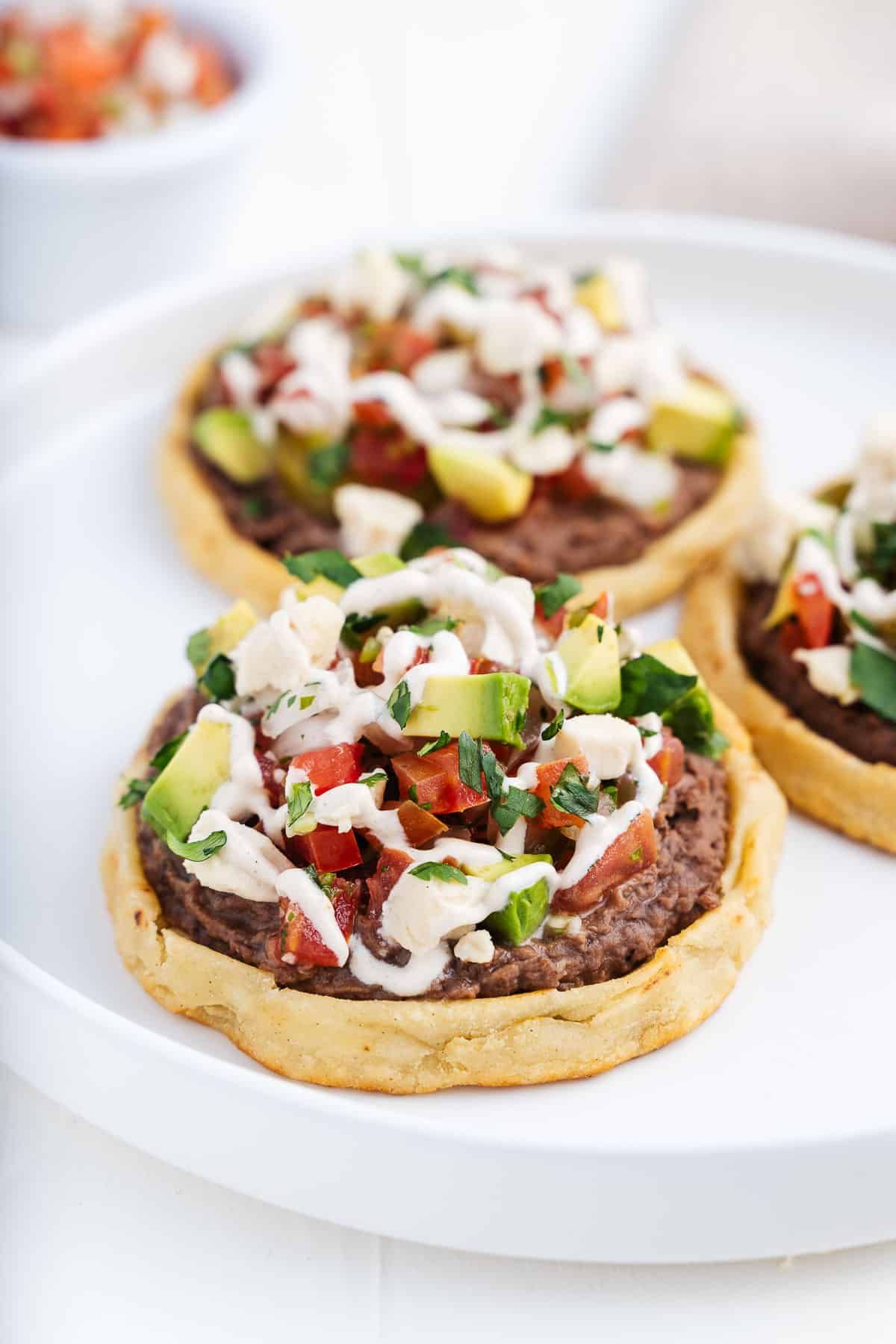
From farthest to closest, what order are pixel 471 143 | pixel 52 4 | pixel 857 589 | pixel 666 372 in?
pixel 471 143
pixel 52 4
pixel 666 372
pixel 857 589

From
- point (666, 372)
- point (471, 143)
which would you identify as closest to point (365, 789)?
point (666, 372)

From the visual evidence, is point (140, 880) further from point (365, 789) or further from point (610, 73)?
point (610, 73)

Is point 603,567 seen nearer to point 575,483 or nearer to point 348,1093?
point 575,483

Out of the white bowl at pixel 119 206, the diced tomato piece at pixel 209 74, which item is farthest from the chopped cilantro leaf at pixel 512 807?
the diced tomato piece at pixel 209 74

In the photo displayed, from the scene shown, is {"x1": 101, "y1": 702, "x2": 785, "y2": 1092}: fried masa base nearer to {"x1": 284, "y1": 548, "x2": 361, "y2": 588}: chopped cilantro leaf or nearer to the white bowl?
{"x1": 284, "y1": 548, "x2": 361, "y2": 588}: chopped cilantro leaf

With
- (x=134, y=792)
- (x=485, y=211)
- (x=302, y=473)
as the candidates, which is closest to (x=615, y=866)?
(x=134, y=792)
